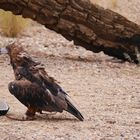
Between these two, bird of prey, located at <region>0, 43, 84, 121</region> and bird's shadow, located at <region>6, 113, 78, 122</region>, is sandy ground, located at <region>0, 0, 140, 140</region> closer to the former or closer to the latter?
bird's shadow, located at <region>6, 113, 78, 122</region>

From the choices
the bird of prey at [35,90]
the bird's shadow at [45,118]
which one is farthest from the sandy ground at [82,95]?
the bird of prey at [35,90]

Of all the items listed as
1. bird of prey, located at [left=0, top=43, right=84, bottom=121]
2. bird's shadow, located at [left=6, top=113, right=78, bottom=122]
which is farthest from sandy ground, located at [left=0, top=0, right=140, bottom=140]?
bird of prey, located at [left=0, top=43, right=84, bottom=121]

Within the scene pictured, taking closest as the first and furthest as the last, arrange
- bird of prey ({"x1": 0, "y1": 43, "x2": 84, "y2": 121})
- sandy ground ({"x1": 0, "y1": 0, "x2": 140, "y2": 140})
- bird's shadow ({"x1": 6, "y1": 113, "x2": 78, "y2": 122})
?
1. sandy ground ({"x1": 0, "y1": 0, "x2": 140, "y2": 140})
2. bird of prey ({"x1": 0, "y1": 43, "x2": 84, "y2": 121})
3. bird's shadow ({"x1": 6, "y1": 113, "x2": 78, "y2": 122})

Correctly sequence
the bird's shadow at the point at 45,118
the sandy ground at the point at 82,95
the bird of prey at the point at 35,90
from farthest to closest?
the bird's shadow at the point at 45,118 < the bird of prey at the point at 35,90 < the sandy ground at the point at 82,95

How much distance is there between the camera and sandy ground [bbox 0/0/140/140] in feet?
19.4

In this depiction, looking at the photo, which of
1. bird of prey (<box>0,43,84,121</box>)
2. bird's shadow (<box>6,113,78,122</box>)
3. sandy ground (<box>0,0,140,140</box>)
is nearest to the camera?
sandy ground (<box>0,0,140,140</box>)

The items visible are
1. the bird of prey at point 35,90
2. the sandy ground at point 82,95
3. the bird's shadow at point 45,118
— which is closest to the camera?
the sandy ground at point 82,95

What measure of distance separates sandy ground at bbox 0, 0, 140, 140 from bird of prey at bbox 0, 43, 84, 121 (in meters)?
0.14

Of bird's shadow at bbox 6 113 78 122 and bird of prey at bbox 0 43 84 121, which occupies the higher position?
bird of prey at bbox 0 43 84 121

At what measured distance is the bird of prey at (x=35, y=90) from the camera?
6.32 meters

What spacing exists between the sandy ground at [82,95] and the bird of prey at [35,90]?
137mm

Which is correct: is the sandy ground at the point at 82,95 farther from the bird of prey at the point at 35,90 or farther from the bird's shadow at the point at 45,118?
the bird of prey at the point at 35,90

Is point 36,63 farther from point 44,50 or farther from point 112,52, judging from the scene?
point 44,50

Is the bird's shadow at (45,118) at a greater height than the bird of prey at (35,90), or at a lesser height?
lesser
